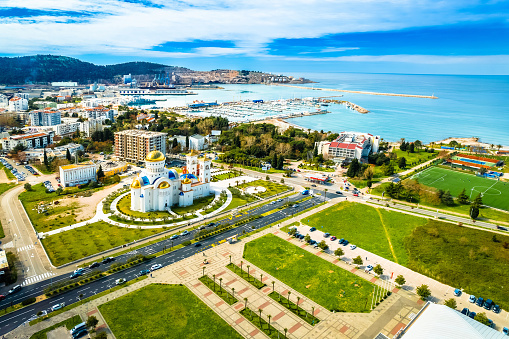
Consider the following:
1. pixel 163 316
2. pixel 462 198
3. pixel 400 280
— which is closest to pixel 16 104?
pixel 163 316

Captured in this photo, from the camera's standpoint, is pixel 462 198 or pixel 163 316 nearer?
pixel 163 316

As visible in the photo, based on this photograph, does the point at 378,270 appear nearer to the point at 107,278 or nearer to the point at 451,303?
the point at 451,303

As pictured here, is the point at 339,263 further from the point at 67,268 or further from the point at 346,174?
the point at 346,174

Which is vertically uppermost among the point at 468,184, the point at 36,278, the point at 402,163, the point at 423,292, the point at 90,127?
the point at 90,127

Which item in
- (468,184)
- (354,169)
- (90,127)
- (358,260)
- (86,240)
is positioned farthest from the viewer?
(90,127)

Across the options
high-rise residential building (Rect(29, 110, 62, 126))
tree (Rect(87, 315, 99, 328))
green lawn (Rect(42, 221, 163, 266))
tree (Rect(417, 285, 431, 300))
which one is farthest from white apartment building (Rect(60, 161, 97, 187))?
tree (Rect(417, 285, 431, 300))

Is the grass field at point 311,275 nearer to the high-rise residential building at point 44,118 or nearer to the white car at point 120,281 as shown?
the white car at point 120,281

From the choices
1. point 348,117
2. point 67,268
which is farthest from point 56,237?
point 348,117
